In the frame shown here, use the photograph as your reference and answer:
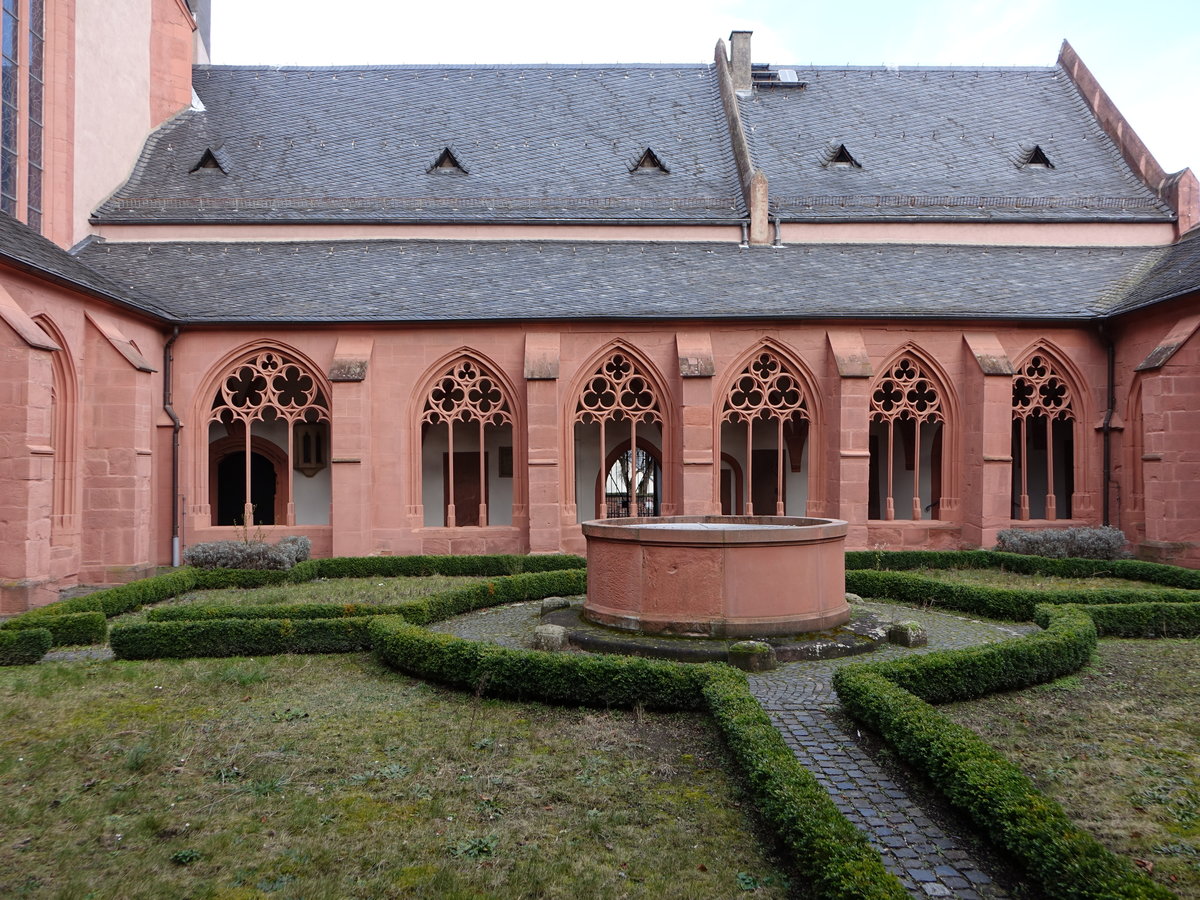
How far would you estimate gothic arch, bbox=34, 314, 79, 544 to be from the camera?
14.0 m

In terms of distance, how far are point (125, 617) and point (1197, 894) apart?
11497 millimetres

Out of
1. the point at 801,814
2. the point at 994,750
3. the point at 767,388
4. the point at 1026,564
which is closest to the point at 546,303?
the point at 767,388

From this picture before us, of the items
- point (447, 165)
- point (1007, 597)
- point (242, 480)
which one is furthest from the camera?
point (447, 165)

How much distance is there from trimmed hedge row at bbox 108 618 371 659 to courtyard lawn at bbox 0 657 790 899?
1.17 metres

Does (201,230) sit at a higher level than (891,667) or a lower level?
higher

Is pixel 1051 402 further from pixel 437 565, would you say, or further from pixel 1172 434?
pixel 437 565

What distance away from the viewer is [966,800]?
494 cm

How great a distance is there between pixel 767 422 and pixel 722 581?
43.6 ft

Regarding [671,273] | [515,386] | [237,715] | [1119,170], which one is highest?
[1119,170]

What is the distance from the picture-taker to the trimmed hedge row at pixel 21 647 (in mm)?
9086

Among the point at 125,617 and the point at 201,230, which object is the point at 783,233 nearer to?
the point at 201,230

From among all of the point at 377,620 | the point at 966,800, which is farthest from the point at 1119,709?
the point at 377,620

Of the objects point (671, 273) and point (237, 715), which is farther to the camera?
point (671, 273)

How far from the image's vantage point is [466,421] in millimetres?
17797
